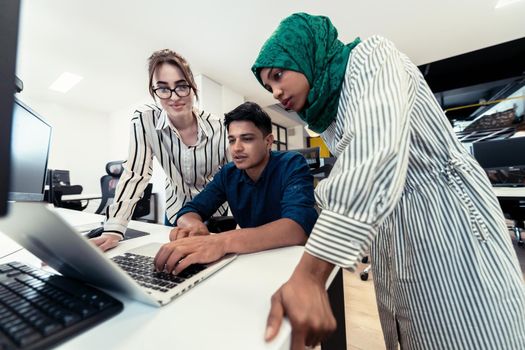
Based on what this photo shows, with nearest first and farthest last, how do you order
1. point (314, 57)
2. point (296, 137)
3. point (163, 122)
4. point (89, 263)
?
point (89, 263)
point (314, 57)
point (163, 122)
point (296, 137)

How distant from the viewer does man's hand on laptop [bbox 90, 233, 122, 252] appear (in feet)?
2.22

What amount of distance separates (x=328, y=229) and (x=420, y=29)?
3.77 metres

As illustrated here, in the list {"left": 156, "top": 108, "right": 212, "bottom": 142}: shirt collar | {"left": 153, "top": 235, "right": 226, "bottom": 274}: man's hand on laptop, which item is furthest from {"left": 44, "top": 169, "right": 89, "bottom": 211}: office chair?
{"left": 153, "top": 235, "right": 226, "bottom": 274}: man's hand on laptop

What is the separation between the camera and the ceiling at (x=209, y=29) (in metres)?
2.48

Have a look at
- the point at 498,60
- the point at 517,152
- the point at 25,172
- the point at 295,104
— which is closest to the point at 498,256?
the point at 295,104

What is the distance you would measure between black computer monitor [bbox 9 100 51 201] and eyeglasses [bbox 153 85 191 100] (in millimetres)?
424

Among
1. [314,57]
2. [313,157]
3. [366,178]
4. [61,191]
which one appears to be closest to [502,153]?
[313,157]

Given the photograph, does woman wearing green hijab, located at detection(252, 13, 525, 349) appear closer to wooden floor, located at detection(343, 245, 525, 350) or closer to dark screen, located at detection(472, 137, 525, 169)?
wooden floor, located at detection(343, 245, 525, 350)

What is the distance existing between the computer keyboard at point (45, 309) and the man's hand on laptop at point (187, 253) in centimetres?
12

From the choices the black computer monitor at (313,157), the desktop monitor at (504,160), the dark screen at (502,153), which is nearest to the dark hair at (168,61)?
the black computer monitor at (313,157)

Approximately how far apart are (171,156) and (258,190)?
0.52 metres

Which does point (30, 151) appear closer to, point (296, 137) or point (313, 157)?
point (313, 157)

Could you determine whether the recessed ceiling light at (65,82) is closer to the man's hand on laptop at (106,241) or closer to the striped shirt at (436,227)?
the man's hand on laptop at (106,241)

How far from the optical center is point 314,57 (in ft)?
1.90
